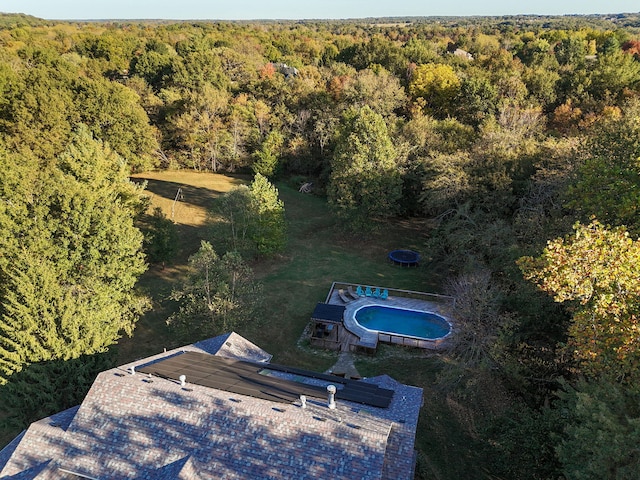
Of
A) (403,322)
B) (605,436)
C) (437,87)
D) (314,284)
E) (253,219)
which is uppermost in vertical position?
(437,87)

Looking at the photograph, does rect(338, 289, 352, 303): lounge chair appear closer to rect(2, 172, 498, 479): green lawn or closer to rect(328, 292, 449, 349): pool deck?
rect(328, 292, 449, 349): pool deck

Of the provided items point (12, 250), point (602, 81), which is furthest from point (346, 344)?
point (602, 81)

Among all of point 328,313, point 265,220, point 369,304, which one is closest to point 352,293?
point 369,304

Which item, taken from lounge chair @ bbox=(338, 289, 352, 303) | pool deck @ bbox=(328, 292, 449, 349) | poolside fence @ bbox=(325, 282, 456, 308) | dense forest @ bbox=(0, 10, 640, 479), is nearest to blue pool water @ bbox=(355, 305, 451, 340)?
pool deck @ bbox=(328, 292, 449, 349)

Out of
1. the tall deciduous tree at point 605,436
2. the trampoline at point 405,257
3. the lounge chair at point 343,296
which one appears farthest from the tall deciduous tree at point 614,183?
the lounge chair at point 343,296

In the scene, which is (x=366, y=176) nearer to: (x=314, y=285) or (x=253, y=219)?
(x=253, y=219)

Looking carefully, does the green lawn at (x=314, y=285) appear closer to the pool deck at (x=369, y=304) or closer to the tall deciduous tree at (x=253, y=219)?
the pool deck at (x=369, y=304)

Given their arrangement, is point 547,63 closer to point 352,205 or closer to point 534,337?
point 352,205
